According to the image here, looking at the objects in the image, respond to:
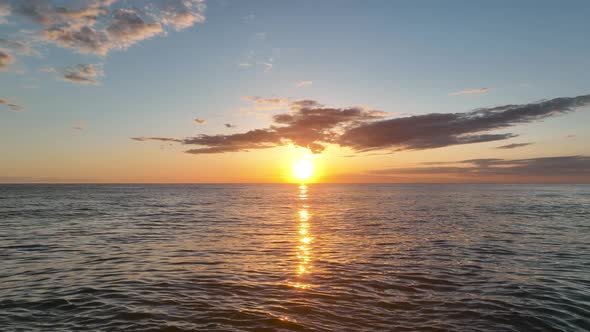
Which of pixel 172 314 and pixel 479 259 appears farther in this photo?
pixel 479 259

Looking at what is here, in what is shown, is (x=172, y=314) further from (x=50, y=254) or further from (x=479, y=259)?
(x=479, y=259)

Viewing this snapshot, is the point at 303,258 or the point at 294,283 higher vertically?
the point at 294,283

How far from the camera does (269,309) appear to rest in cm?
1250

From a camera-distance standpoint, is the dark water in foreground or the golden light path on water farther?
the golden light path on water

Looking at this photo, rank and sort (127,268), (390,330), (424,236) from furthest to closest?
(424,236), (127,268), (390,330)

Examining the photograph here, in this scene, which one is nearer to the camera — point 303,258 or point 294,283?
point 294,283

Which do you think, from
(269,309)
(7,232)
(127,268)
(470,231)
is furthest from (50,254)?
(470,231)

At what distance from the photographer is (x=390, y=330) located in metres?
10.7

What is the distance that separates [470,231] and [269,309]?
89.1 feet

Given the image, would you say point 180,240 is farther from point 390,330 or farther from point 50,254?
point 390,330

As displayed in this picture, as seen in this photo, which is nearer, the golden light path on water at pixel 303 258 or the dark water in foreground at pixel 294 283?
the dark water in foreground at pixel 294 283

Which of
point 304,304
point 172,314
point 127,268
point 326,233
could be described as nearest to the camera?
point 172,314

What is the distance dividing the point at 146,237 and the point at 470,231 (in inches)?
1118

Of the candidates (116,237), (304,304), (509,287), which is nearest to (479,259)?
(509,287)
